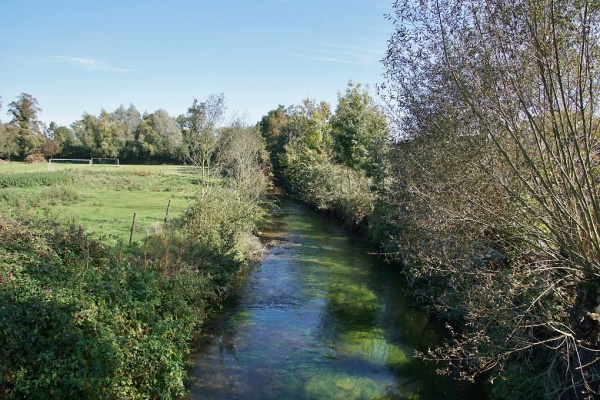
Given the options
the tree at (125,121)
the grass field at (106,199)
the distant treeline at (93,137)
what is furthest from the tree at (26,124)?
the grass field at (106,199)

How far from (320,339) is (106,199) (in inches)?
915

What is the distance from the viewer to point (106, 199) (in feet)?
96.6

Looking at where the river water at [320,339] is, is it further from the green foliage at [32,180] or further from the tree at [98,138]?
the tree at [98,138]

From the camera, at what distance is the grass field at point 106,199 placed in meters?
17.8

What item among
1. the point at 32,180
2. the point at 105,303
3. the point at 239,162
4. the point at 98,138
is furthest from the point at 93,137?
the point at 105,303

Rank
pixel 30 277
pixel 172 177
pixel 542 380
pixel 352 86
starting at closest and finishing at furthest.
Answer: pixel 542 380 → pixel 30 277 → pixel 352 86 → pixel 172 177

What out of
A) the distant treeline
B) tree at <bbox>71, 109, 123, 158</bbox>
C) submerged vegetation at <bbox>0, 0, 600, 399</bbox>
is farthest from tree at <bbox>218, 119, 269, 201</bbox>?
tree at <bbox>71, 109, 123, 158</bbox>

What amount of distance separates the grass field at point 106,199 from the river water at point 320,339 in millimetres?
5198

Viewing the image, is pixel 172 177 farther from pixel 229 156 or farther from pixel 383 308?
pixel 383 308

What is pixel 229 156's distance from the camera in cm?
2970

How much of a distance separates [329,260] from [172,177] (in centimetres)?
3259

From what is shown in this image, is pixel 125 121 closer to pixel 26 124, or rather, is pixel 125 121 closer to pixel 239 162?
pixel 26 124

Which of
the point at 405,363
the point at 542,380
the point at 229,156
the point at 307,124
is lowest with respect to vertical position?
the point at 405,363

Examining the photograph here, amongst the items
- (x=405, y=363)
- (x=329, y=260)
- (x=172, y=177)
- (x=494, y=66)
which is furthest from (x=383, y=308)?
(x=172, y=177)
